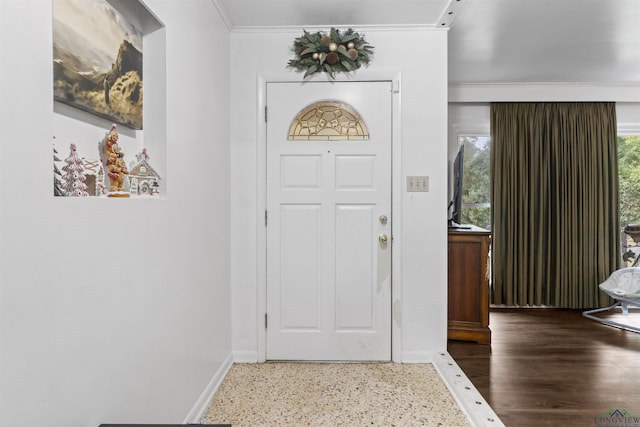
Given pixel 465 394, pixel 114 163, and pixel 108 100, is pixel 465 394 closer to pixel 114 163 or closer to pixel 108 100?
pixel 114 163

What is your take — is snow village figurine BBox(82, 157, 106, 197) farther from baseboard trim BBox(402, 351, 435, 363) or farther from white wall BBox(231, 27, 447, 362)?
baseboard trim BBox(402, 351, 435, 363)

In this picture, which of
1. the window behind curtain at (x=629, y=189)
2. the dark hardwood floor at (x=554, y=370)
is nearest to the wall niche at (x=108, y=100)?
the dark hardwood floor at (x=554, y=370)

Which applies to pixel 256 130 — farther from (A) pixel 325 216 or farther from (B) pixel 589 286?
(B) pixel 589 286

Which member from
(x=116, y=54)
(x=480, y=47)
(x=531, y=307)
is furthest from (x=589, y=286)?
(x=116, y=54)

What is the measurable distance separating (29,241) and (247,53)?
2160 mm

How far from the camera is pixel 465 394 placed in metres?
2.14

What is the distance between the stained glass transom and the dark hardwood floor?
177 cm

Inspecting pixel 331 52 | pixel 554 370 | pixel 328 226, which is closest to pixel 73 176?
pixel 328 226

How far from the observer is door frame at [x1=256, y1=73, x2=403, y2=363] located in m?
2.65

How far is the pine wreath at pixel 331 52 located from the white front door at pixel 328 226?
117 mm

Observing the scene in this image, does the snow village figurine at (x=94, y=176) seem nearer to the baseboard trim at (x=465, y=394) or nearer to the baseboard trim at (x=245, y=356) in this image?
the baseboard trim at (x=245, y=356)

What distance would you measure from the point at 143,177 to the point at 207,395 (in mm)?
1318

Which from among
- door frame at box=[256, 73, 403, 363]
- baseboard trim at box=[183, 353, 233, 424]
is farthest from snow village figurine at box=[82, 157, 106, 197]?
door frame at box=[256, 73, 403, 363]

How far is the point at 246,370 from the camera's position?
2.56 m
